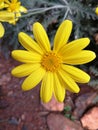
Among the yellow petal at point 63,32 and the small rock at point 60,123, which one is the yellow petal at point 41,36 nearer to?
the yellow petal at point 63,32

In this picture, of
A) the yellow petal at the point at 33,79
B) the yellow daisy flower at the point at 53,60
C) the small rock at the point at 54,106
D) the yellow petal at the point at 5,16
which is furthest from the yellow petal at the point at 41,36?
the small rock at the point at 54,106

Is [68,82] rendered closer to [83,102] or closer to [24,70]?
[24,70]

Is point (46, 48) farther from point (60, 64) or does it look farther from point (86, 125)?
point (86, 125)

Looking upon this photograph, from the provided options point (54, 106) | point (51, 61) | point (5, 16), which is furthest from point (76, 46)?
point (54, 106)

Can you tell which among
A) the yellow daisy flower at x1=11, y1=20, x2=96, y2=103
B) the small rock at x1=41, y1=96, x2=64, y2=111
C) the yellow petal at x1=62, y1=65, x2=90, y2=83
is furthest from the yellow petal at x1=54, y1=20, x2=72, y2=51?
the small rock at x1=41, y1=96, x2=64, y2=111

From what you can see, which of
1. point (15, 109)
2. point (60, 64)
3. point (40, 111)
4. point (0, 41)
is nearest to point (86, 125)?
point (40, 111)

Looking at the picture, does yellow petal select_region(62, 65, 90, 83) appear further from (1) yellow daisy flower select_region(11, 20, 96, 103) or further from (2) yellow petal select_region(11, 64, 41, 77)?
(2) yellow petal select_region(11, 64, 41, 77)

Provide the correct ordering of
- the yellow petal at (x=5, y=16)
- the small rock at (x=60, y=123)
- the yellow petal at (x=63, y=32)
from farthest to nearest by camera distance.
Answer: the small rock at (x=60, y=123)
the yellow petal at (x=5, y=16)
the yellow petal at (x=63, y=32)
